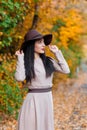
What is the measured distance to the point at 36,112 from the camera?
6.50 m

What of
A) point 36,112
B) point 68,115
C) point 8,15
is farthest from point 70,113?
point 36,112

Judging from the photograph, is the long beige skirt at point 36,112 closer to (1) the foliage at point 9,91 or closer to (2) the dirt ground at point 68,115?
(2) the dirt ground at point 68,115

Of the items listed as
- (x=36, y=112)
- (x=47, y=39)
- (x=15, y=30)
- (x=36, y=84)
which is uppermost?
(x=15, y=30)

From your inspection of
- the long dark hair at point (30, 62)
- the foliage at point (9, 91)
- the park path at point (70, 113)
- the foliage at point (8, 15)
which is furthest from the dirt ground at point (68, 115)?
Result: the long dark hair at point (30, 62)

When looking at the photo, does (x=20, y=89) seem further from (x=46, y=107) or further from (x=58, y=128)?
(x=46, y=107)

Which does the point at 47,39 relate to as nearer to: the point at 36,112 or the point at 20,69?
the point at 20,69

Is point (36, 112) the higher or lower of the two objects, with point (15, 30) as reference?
lower

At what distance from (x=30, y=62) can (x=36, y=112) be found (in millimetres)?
689

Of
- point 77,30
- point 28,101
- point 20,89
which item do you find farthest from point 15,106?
point 77,30

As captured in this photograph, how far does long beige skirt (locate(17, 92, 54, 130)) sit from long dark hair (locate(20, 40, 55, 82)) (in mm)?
289

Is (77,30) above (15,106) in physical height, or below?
above

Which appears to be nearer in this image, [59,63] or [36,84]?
[36,84]

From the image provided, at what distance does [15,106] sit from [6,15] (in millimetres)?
3014

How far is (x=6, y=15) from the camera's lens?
35.8 feet
